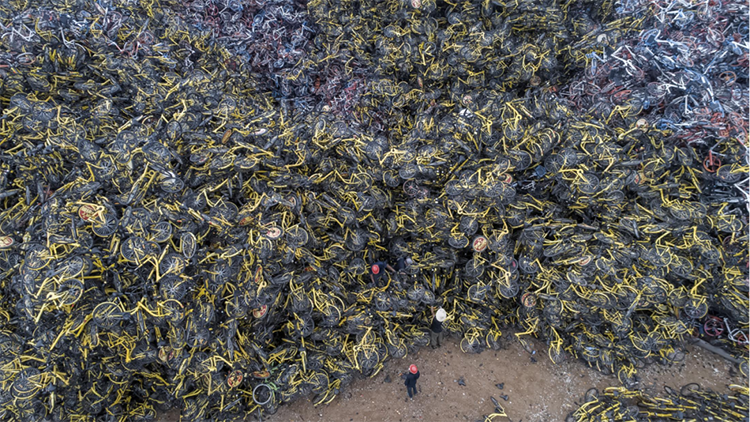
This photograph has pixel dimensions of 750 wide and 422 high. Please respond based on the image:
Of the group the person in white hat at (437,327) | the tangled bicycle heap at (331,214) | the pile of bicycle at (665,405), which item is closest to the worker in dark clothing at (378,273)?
the tangled bicycle heap at (331,214)

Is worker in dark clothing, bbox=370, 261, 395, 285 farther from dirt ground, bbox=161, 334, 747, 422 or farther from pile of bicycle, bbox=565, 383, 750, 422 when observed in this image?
pile of bicycle, bbox=565, 383, 750, 422

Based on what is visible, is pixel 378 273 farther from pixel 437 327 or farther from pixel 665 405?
pixel 665 405

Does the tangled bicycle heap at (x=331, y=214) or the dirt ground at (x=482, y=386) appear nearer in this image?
the tangled bicycle heap at (x=331, y=214)

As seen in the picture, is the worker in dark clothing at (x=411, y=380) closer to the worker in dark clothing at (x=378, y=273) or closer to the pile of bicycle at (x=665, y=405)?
the worker in dark clothing at (x=378, y=273)

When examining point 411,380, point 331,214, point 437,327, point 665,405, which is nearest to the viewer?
point 665,405

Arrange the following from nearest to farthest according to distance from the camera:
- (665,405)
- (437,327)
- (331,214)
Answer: (665,405) → (331,214) → (437,327)

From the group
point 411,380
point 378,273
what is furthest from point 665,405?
point 378,273

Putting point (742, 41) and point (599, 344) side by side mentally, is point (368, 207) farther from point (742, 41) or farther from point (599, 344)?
point (742, 41)
